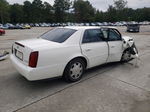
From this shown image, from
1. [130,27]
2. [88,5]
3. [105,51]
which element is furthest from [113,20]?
[105,51]

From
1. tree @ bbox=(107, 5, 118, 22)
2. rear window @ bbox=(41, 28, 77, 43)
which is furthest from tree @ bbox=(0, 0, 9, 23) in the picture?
rear window @ bbox=(41, 28, 77, 43)

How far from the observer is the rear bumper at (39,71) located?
11.1 ft

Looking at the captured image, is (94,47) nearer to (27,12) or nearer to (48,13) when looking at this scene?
(27,12)

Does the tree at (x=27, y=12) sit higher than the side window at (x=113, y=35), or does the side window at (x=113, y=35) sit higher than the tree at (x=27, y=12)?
the tree at (x=27, y=12)

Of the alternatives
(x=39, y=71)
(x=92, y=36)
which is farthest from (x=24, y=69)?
(x=92, y=36)

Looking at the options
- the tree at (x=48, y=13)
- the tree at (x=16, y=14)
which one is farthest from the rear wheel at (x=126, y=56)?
the tree at (x=48, y=13)

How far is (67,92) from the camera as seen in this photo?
12.0ft

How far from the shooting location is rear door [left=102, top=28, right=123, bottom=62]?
195 inches

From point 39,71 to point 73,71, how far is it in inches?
39.5

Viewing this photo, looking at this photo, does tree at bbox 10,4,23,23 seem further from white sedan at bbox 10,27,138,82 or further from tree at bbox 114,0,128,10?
white sedan at bbox 10,27,138,82

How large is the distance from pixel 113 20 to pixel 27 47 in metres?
79.7

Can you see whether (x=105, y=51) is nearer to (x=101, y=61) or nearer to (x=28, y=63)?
(x=101, y=61)

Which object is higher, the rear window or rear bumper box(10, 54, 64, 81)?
the rear window

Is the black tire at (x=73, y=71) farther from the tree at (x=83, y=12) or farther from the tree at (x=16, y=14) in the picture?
the tree at (x=83, y=12)
